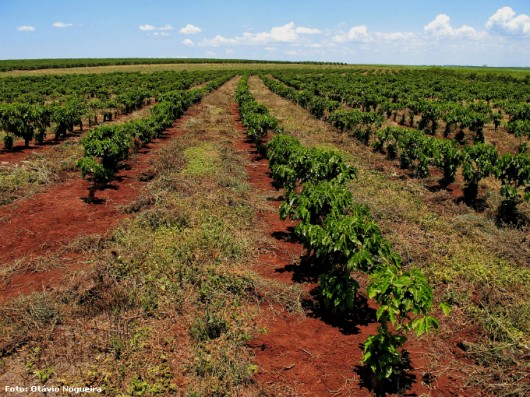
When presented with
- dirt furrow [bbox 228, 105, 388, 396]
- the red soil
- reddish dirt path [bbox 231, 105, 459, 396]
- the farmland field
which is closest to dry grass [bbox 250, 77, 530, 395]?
the farmland field

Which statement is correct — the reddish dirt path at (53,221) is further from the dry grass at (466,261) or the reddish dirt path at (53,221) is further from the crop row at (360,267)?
the dry grass at (466,261)

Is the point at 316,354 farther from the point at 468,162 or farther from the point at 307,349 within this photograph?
the point at 468,162

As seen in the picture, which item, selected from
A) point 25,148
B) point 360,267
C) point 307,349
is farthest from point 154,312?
point 25,148

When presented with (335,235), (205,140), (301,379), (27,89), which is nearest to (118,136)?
(205,140)

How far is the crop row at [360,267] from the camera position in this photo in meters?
5.59

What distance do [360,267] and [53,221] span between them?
10303 mm

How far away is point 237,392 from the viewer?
19.1 ft

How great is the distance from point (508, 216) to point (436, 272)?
239 inches

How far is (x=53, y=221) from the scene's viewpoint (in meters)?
11.8

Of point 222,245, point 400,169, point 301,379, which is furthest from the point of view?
point 400,169

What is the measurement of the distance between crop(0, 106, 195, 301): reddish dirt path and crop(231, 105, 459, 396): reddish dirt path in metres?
5.43

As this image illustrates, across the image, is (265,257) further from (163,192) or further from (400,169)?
(400,169)

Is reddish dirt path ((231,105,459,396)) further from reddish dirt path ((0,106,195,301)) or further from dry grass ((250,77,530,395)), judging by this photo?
reddish dirt path ((0,106,195,301))

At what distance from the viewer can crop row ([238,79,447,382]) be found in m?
5.59
